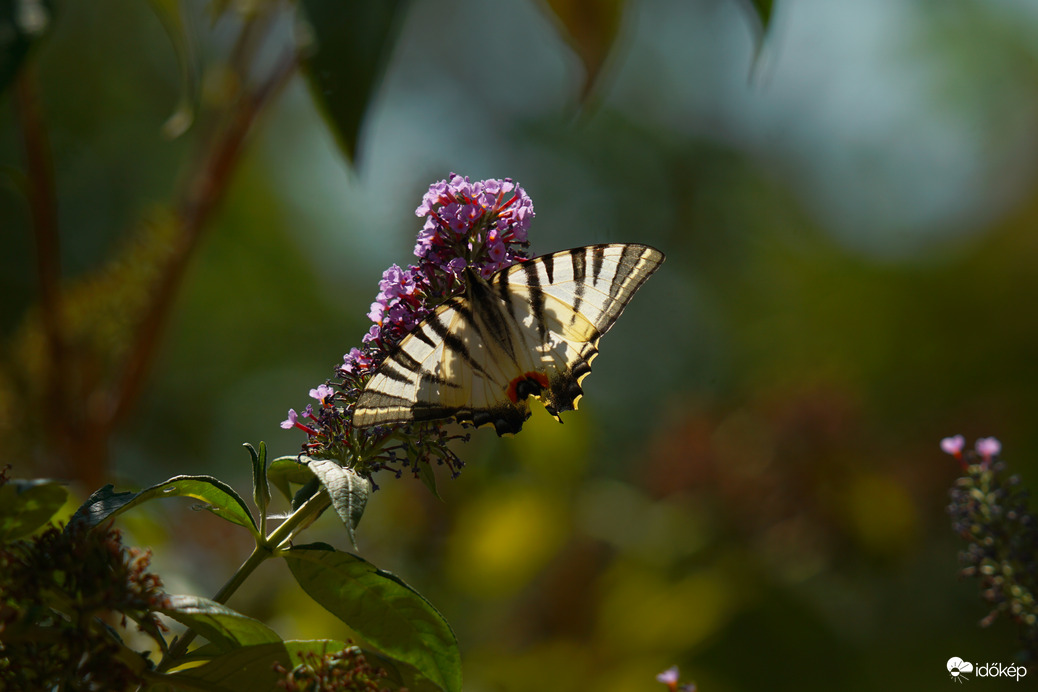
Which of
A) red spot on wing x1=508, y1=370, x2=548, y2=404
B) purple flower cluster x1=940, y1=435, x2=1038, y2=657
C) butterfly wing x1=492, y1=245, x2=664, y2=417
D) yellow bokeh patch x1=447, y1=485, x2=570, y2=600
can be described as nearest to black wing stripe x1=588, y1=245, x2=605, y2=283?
butterfly wing x1=492, y1=245, x2=664, y2=417

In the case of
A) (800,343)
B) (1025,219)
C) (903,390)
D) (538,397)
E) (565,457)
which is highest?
(1025,219)

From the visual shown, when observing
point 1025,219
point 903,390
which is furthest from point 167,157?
point 1025,219

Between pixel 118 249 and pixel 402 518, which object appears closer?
pixel 118 249

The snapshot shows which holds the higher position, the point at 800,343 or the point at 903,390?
the point at 800,343

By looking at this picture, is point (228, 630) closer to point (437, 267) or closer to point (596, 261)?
point (437, 267)

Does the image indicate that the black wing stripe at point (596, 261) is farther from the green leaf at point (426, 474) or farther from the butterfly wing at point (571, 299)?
the green leaf at point (426, 474)

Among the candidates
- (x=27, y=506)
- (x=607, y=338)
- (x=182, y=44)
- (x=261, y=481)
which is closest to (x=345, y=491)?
(x=261, y=481)

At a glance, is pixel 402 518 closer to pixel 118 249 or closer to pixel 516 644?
pixel 516 644
